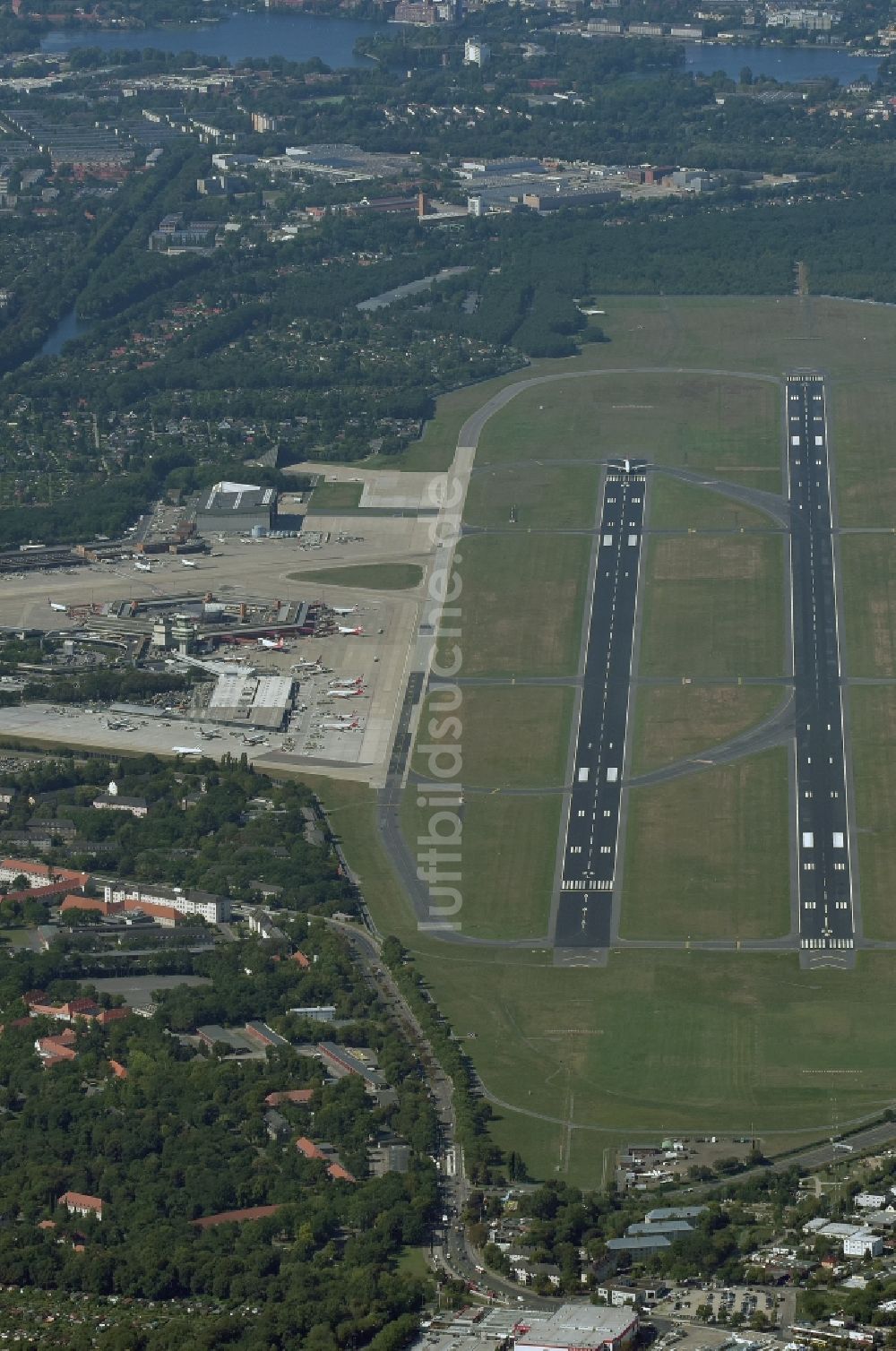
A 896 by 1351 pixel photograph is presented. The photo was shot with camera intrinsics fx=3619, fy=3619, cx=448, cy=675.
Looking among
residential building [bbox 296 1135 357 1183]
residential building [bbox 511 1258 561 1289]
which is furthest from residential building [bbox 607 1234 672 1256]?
residential building [bbox 296 1135 357 1183]

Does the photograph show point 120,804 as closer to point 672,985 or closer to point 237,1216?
point 672,985

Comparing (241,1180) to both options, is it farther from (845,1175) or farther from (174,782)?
(174,782)

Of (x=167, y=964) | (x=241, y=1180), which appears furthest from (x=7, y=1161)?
(x=167, y=964)

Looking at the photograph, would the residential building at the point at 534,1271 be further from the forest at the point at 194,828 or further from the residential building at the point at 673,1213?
the forest at the point at 194,828

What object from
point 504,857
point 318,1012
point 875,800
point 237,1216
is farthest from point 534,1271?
point 875,800

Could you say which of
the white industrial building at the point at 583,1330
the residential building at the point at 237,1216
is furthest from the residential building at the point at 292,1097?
the white industrial building at the point at 583,1330

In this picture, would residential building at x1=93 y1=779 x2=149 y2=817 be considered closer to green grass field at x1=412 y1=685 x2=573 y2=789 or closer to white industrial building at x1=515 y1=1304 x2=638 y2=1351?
green grass field at x1=412 y1=685 x2=573 y2=789
